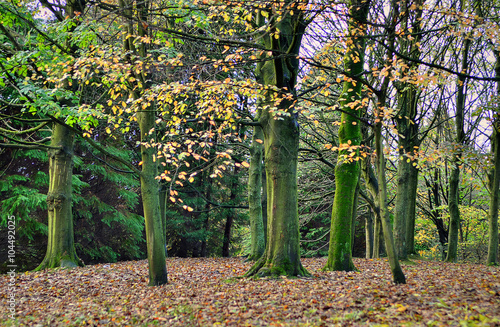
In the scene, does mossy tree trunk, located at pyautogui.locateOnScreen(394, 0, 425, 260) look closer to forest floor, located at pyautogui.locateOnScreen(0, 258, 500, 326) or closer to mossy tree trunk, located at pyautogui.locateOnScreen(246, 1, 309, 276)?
forest floor, located at pyautogui.locateOnScreen(0, 258, 500, 326)

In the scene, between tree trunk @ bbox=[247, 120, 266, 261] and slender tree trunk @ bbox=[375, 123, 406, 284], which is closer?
slender tree trunk @ bbox=[375, 123, 406, 284]

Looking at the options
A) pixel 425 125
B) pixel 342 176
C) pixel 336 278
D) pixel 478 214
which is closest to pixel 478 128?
pixel 425 125

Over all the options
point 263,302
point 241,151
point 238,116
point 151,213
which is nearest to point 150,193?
point 151,213

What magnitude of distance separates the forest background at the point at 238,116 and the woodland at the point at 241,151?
0.25ft

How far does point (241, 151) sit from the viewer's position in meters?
16.9

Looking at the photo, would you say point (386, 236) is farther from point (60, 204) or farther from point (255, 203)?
point (60, 204)

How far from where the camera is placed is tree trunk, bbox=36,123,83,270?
31.9 ft

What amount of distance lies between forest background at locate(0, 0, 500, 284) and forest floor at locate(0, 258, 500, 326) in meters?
1.06

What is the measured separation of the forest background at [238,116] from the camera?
6.69 metres

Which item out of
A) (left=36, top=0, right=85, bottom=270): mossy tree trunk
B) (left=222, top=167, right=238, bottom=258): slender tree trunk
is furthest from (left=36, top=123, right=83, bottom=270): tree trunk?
(left=222, top=167, right=238, bottom=258): slender tree trunk

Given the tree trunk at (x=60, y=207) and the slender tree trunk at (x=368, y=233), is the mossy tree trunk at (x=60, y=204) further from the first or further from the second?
the slender tree trunk at (x=368, y=233)

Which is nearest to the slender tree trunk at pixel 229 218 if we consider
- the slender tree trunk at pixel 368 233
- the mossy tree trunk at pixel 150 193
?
the slender tree trunk at pixel 368 233

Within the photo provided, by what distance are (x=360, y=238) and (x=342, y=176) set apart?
17.0 meters

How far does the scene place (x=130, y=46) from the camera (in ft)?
Result: 26.0
